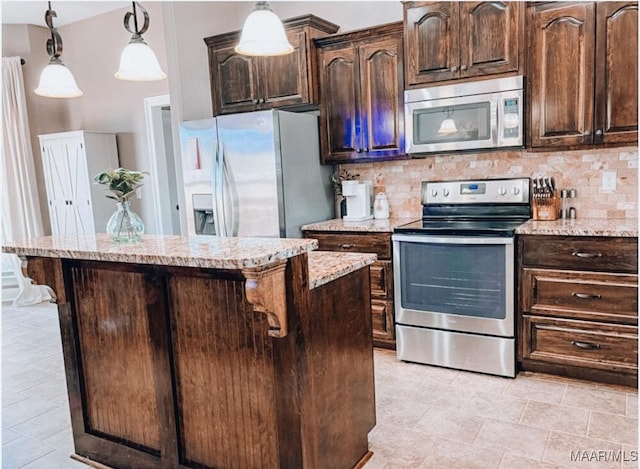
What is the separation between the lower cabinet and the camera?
130 inches

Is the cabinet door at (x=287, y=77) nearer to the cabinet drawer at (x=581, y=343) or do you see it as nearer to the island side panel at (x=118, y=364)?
the island side panel at (x=118, y=364)

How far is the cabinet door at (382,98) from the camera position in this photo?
11.1 ft

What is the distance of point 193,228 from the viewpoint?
3775 mm

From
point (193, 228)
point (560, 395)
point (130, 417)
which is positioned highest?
point (193, 228)

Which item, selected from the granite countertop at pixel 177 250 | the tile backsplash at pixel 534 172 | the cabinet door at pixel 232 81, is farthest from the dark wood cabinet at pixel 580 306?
the cabinet door at pixel 232 81

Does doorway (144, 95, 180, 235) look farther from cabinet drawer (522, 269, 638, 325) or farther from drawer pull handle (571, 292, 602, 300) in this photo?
drawer pull handle (571, 292, 602, 300)

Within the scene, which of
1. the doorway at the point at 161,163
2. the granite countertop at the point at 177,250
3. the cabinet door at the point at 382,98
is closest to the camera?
the granite countertop at the point at 177,250

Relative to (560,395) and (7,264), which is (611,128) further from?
(7,264)

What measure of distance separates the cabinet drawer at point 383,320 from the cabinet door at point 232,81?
1848 millimetres

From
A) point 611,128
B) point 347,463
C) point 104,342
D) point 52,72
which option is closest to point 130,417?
point 104,342

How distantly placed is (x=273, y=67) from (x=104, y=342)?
8.07 feet

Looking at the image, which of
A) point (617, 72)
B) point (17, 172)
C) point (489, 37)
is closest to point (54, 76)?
point (489, 37)

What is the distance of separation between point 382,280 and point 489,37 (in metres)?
1.68

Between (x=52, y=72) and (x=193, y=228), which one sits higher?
(x=52, y=72)
